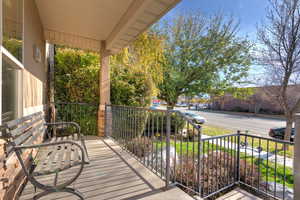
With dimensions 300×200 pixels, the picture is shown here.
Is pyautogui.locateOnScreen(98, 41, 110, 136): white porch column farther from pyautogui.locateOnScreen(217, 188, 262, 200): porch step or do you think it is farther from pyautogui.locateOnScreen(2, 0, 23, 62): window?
pyautogui.locateOnScreen(217, 188, 262, 200): porch step

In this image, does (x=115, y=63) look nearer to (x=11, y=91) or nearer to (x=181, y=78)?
(x=11, y=91)

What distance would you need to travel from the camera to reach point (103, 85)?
3.88 m

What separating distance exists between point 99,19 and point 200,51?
6.84m

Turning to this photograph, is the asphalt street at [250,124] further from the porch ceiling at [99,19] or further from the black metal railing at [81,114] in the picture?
the porch ceiling at [99,19]

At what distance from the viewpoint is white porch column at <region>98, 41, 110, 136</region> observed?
12.7 ft

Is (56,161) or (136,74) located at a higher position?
(136,74)

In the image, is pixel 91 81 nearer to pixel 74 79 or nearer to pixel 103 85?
pixel 74 79

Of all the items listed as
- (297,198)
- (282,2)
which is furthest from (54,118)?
(282,2)

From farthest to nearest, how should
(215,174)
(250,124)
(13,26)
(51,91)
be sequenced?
(250,124)
(51,91)
(215,174)
(13,26)

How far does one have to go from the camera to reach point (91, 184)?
1.79 m

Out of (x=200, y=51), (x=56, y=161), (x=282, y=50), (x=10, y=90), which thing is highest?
(x=200, y=51)

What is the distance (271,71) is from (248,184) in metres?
4.72

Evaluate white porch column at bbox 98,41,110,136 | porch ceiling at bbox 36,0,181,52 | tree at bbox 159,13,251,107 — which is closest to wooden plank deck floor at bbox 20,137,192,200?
white porch column at bbox 98,41,110,136

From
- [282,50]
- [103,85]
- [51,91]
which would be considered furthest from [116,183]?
[282,50]
